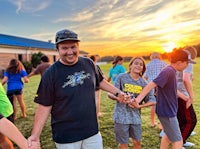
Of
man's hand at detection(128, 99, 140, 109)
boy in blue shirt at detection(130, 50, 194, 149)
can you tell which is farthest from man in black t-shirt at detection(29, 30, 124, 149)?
boy in blue shirt at detection(130, 50, 194, 149)

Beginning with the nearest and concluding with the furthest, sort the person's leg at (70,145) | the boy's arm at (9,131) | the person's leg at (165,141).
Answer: the boy's arm at (9,131), the person's leg at (70,145), the person's leg at (165,141)

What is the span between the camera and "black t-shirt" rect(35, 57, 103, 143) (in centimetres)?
250

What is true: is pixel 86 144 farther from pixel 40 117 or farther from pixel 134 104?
pixel 134 104

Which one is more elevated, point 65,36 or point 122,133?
point 65,36

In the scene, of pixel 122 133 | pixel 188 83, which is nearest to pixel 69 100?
pixel 122 133

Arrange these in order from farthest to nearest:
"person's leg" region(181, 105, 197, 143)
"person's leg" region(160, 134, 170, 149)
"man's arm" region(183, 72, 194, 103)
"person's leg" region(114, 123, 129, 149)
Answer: "person's leg" region(181, 105, 197, 143) < "man's arm" region(183, 72, 194, 103) < "person's leg" region(160, 134, 170, 149) < "person's leg" region(114, 123, 129, 149)

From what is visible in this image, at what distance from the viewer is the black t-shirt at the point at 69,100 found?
8.21 ft

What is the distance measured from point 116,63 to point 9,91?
124 inches

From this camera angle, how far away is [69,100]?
99.1 inches

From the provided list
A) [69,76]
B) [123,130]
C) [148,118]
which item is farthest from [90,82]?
[148,118]

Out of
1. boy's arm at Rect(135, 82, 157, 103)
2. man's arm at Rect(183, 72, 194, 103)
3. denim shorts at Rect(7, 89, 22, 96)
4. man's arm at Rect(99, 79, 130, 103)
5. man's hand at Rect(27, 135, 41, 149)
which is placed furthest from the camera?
denim shorts at Rect(7, 89, 22, 96)

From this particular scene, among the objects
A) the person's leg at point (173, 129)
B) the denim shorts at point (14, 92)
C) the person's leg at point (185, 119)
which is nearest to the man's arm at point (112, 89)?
the person's leg at point (173, 129)

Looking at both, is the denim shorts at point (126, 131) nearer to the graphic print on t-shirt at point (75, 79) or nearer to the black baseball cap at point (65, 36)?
the graphic print on t-shirt at point (75, 79)

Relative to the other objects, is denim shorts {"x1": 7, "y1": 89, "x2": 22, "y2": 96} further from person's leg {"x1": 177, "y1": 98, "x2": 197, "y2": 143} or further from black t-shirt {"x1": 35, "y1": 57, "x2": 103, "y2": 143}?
black t-shirt {"x1": 35, "y1": 57, "x2": 103, "y2": 143}
